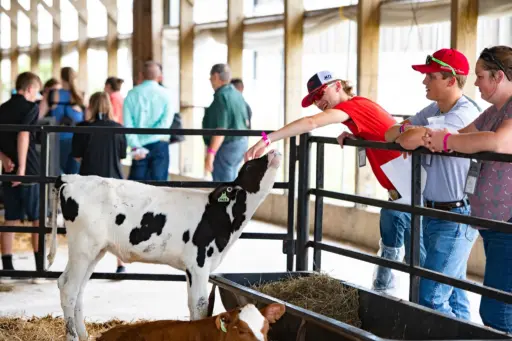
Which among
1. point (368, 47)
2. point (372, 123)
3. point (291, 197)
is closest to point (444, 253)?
point (372, 123)

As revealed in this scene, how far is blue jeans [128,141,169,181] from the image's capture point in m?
8.09

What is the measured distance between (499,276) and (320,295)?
98 centimetres

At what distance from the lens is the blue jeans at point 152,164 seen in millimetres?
8086

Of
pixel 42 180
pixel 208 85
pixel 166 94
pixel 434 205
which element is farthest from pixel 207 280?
pixel 208 85

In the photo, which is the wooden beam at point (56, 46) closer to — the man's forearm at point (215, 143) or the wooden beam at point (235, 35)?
the wooden beam at point (235, 35)

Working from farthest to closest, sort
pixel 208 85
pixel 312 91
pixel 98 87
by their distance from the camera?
pixel 98 87 < pixel 208 85 < pixel 312 91

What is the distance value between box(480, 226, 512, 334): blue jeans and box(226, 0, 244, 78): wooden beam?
805cm

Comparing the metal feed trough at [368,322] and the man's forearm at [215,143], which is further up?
the man's forearm at [215,143]

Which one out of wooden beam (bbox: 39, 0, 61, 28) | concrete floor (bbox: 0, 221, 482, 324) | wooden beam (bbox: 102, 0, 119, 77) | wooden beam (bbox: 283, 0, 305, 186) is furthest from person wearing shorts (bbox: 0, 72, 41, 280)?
wooden beam (bbox: 39, 0, 61, 28)

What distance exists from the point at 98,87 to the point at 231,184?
13.3 metres

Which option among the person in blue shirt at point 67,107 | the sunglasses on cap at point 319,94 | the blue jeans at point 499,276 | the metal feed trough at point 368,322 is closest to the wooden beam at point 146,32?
the person in blue shirt at point 67,107

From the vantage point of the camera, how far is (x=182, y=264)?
4688 millimetres

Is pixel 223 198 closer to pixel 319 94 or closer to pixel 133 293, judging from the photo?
pixel 319 94

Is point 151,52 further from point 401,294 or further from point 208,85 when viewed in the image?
point 401,294
